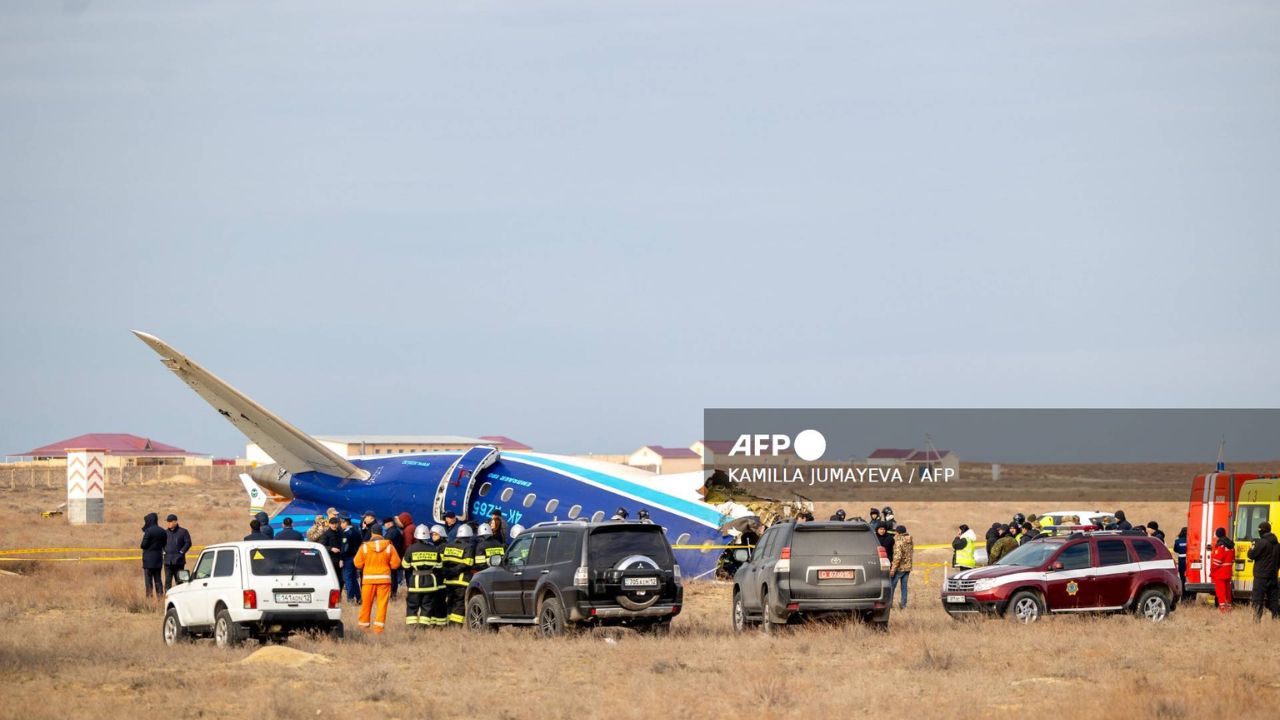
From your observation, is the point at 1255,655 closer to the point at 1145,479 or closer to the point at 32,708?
the point at 32,708

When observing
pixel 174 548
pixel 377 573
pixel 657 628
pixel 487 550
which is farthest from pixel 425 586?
pixel 174 548

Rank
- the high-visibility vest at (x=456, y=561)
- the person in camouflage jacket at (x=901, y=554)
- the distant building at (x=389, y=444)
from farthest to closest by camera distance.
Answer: the distant building at (x=389, y=444) < the person in camouflage jacket at (x=901, y=554) < the high-visibility vest at (x=456, y=561)

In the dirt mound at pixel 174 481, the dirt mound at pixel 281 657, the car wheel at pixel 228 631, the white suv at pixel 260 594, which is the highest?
the dirt mound at pixel 174 481

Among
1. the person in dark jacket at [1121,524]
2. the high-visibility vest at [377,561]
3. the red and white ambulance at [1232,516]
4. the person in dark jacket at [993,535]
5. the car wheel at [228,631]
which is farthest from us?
the person in dark jacket at [993,535]

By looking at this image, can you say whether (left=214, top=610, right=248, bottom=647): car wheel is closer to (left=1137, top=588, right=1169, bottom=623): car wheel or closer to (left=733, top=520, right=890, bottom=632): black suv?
(left=733, top=520, right=890, bottom=632): black suv

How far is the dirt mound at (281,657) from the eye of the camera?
1861 centimetres

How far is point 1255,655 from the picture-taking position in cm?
1909

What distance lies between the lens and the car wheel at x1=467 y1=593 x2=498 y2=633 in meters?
23.1

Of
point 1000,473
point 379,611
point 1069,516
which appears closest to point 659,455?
point 1000,473

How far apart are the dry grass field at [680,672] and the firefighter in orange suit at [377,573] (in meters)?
0.49

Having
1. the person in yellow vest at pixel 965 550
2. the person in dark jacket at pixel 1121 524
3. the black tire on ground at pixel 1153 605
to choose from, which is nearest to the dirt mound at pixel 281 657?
the black tire on ground at pixel 1153 605

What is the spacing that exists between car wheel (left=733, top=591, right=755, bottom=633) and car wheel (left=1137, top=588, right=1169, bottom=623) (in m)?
6.59

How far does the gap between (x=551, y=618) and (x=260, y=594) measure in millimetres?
4207

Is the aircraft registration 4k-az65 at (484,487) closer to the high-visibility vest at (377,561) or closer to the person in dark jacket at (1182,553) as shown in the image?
the high-visibility vest at (377,561)
